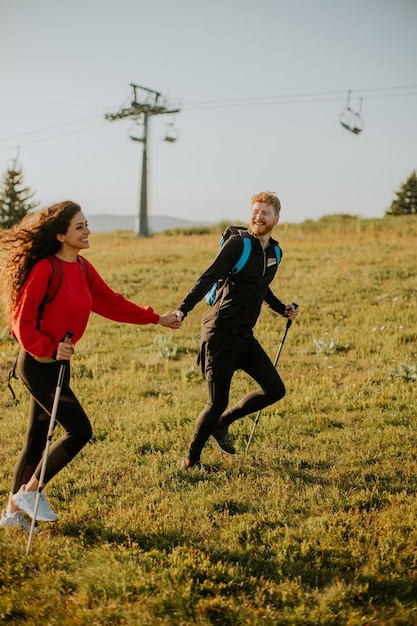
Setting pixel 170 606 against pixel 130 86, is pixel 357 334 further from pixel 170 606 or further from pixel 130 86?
pixel 130 86

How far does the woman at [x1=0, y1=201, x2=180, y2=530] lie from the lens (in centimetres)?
455

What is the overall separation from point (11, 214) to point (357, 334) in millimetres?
56536

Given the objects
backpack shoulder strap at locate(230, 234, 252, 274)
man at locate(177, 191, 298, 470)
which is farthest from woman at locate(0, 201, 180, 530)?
backpack shoulder strap at locate(230, 234, 252, 274)

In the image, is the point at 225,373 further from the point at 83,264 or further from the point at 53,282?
the point at 53,282

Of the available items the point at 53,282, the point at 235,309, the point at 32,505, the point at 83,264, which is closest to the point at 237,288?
the point at 235,309

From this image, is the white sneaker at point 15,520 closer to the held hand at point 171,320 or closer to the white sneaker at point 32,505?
the white sneaker at point 32,505

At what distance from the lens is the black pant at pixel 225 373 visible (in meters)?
5.79

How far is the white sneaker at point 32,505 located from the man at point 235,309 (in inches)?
67.1

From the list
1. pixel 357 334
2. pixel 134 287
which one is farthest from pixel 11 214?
pixel 357 334

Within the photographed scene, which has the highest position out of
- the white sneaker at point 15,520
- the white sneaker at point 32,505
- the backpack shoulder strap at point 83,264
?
the backpack shoulder strap at point 83,264

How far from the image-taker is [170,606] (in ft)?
13.1

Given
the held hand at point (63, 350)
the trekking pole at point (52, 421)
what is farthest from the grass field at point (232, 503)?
the held hand at point (63, 350)

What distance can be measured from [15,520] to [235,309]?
2869mm

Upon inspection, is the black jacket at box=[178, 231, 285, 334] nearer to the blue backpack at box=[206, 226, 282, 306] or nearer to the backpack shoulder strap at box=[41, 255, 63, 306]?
the blue backpack at box=[206, 226, 282, 306]
